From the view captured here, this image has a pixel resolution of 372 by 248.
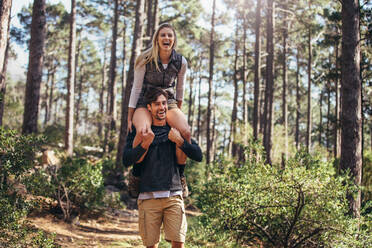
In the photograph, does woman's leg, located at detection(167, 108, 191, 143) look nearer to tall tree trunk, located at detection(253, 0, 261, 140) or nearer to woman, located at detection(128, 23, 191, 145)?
woman, located at detection(128, 23, 191, 145)

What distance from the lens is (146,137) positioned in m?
2.87

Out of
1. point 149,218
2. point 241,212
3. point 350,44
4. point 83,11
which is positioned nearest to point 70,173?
point 241,212

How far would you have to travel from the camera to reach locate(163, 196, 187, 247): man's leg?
2918 mm

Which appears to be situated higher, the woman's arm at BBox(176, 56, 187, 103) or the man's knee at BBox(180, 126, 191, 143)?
the woman's arm at BBox(176, 56, 187, 103)

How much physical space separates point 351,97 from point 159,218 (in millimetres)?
5115

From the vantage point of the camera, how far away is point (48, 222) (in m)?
6.97

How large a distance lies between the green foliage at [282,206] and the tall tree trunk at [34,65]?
6456 millimetres

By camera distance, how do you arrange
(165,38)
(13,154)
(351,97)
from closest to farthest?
1. (165,38)
2. (13,154)
3. (351,97)

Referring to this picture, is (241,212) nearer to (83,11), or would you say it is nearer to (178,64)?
(178,64)

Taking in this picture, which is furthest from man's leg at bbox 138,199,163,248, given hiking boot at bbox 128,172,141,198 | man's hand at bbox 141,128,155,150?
man's hand at bbox 141,128,155,150

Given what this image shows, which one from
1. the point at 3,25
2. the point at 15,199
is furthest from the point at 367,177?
the point at 3,25

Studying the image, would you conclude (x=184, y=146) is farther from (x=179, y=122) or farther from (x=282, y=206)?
(x=282, y=206)

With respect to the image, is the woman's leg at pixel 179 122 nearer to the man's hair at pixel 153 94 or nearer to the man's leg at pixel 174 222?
the man's hair at pixel 153 94

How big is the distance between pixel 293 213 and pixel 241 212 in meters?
0.80
